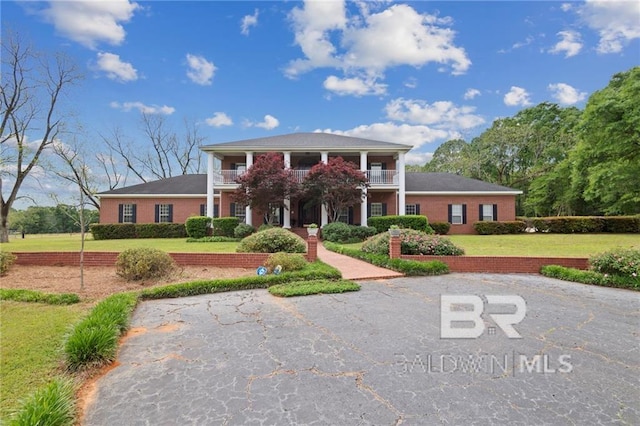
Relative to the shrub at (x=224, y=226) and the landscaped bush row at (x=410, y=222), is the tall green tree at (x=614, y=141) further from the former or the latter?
the shrub at (x=224, y=226)

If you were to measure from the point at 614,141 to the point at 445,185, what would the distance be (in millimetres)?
10359

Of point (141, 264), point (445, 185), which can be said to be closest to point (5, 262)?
point (141, 264)

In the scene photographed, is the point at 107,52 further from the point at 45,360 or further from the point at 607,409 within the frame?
the point at 607,409

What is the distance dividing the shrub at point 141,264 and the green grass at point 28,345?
6.39ft

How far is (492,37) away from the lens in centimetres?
1275

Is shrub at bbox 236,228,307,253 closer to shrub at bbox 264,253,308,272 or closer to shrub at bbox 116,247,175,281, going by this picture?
shrub at bbox 264,253,308,272

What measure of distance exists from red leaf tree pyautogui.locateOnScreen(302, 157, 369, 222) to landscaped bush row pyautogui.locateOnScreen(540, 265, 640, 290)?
35.3ft

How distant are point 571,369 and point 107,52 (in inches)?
887

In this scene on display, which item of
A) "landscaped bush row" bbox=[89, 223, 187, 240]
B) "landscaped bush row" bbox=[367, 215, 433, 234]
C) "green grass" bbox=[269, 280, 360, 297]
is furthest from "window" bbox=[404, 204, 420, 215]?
"green grass" bbox=[269, 280, 360, 297]

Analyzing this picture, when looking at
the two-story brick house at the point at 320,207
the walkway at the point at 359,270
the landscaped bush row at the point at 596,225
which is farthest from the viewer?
the two-story brick house at the point at 320,207

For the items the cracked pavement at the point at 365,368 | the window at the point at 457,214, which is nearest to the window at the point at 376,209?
the window at the point at 457,214

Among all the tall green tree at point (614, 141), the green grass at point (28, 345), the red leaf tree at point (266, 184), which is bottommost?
the green grass at point (28, 345)

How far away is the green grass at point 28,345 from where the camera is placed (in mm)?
2857

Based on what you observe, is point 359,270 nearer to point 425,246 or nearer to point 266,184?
point 425,246
